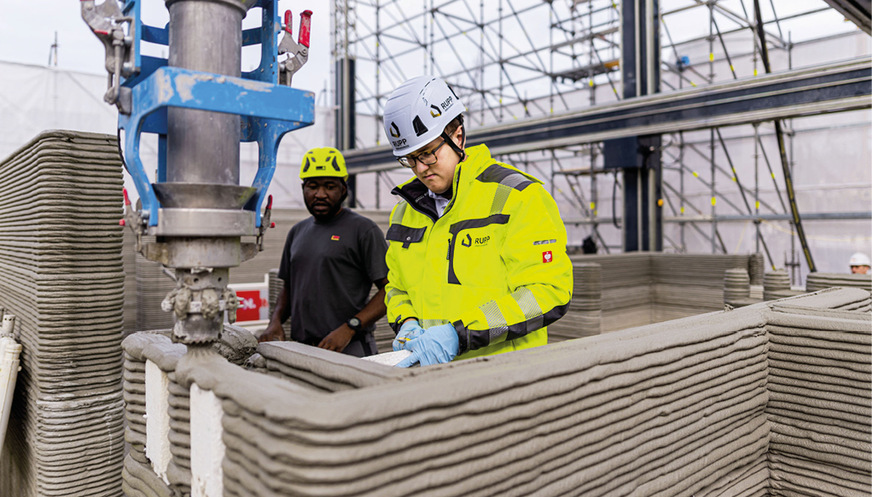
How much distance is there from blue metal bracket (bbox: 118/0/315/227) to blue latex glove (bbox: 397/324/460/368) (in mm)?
562

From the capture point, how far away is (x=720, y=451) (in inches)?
63.6

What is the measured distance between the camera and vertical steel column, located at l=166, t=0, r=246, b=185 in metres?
1.25

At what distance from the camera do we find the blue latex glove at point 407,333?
73.2 inches

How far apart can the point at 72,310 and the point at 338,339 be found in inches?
50.6

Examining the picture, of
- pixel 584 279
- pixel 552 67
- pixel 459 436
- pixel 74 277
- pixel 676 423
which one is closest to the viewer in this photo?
pixel 459 436

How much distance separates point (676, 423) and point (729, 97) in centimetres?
727

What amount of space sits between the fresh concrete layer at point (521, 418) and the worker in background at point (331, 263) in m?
1.57

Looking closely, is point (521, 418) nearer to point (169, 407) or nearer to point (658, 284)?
point (169, 407)

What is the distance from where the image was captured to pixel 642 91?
9.01m

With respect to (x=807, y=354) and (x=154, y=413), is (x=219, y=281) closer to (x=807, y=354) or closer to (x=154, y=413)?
(x=154, y=413)

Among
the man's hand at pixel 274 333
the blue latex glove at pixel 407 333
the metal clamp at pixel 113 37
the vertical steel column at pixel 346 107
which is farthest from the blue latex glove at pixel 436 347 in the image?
the vertical steel column at pixel 346 107

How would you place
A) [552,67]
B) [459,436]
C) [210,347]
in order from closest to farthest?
[459,436] → [210,347] → [552,67]

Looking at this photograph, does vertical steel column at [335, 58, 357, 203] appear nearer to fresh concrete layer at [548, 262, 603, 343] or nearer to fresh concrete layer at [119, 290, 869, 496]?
fresh concrete layer at [548, 262, 603, 343]

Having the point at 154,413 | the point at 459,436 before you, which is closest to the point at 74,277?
the point at 154,413
